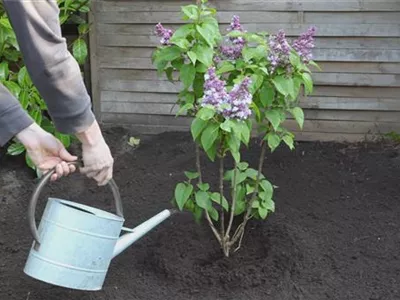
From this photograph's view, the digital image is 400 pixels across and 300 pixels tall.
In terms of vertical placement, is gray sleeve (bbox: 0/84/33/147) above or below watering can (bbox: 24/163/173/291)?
above

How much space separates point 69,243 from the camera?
2850 mm

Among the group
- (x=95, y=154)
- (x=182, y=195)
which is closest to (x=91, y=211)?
(x=182, y=195)

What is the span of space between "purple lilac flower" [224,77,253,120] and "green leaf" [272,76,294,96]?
7.3 inches

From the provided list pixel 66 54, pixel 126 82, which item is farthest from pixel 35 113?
pixel 66 54

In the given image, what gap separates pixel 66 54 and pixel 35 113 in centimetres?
231

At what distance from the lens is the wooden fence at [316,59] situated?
4.64 meters

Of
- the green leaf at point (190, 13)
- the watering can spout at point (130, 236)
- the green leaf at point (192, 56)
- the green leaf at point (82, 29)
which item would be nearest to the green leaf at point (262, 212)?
the watering can spout at point (130, 236)

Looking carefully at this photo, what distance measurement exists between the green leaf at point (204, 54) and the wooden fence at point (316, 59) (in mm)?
1713

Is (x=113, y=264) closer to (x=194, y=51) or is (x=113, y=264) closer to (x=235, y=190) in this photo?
(x=235, y=190)

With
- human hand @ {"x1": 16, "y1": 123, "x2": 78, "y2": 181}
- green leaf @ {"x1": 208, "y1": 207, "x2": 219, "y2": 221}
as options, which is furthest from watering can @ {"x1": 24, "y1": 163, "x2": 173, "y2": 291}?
green leaf @ {"x1": 208, "y1": 207, "x2": 219, "y2": 221}

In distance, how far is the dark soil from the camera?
3.36 m

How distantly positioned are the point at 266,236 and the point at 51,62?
1882 mm

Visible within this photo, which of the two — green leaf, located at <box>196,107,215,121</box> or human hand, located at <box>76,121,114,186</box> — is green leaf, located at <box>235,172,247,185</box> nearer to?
green leaf, located at <box>196,107,215,121</box>

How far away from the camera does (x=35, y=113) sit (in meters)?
4.33
